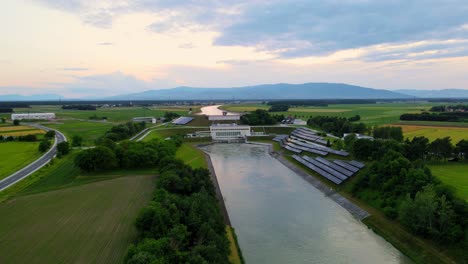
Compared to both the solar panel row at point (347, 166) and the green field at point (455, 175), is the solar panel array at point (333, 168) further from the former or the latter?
the green field at point (455, 175)

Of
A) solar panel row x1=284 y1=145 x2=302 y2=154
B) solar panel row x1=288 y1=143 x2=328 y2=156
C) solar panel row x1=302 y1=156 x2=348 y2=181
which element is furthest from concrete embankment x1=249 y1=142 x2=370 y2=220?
solar panel row x1=288 y1=143 x2=328 y2=156

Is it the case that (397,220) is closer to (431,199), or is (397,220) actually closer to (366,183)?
(431,199)

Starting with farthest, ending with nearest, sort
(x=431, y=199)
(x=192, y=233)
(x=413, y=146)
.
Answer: (x=413, y=146), (x=431, y=199), (x=192, y=233)

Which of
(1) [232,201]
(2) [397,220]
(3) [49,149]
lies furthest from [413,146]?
(3) [49,149]

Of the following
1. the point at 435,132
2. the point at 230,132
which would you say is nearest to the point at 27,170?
the point at 230,132

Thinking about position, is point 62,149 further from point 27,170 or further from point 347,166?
point 347,166

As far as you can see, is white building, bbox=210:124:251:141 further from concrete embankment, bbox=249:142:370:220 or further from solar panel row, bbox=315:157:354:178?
solar panel row, bbox=315:157:354:178
